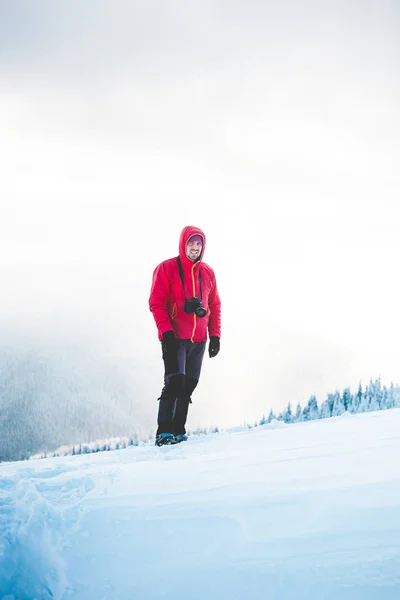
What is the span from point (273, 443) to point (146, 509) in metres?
1.72

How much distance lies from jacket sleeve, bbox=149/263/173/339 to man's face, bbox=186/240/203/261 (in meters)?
0.37

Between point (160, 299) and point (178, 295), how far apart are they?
0.81 feet

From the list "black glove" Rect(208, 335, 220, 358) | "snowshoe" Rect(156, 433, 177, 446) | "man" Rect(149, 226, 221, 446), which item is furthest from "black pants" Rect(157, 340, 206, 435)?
"black glove" Rect(208, 335, 220, 358)

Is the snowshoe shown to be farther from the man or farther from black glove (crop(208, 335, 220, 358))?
black glove (crop(208, 335, 220, 358))

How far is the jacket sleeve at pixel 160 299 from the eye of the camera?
17.8 ft

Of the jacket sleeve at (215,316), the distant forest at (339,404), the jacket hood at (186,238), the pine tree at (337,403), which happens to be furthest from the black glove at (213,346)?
the pine tree at (337,403)

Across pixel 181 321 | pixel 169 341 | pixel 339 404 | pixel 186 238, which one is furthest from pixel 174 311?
pixel 339 404

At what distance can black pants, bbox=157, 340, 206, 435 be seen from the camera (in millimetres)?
5391

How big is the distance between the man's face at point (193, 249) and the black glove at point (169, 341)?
1.02 metres

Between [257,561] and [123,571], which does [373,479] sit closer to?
[257,561]

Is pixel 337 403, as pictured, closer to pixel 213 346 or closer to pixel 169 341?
pixel 213 346

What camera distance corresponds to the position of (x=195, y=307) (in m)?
5.59

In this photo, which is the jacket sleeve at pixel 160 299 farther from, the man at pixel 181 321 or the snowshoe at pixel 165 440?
the snowshoe at pixel 165 440

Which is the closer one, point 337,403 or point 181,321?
point 181,321
